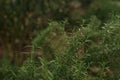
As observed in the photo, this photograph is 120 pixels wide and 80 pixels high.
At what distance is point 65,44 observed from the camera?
206cm

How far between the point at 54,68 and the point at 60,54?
0.07 metres

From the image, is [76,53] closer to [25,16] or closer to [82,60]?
[82,60]

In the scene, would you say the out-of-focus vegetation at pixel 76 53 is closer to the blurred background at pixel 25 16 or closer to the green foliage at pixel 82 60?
the green foliage at pixel 82 60

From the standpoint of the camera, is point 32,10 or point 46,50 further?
point 32,10

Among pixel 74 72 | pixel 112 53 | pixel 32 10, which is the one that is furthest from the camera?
pixel 32 10

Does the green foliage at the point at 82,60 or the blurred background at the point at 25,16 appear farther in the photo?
the blurred background at the point at 25,16

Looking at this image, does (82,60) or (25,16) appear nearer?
(82,60)

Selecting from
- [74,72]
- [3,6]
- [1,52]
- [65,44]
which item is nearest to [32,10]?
[3,6]

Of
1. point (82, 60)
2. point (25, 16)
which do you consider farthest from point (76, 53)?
point (25, 16)

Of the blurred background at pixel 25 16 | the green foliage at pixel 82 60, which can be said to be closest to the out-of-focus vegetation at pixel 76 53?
the green foliage at pixel 82 60

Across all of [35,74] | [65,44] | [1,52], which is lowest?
[1,52]

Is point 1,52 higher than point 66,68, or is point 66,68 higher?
point 66,68

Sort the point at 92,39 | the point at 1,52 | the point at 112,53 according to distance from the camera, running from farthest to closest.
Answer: the point at 1,52 → the point at 92,39 → the point at 112,53

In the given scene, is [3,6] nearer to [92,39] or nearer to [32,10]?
[32,10]
